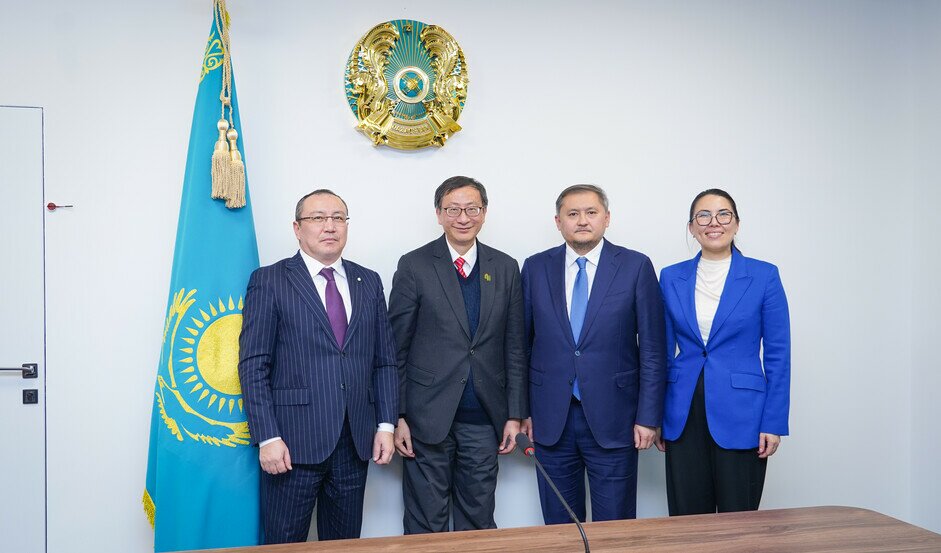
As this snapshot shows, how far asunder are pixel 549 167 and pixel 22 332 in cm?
245

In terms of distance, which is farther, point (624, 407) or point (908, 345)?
point (908, 345)

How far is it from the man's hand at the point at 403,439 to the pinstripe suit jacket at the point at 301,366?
14 cm

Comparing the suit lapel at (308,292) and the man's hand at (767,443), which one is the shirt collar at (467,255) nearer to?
the suit lapel at (308,292)

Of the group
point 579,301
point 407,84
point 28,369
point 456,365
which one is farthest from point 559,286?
point 28,369

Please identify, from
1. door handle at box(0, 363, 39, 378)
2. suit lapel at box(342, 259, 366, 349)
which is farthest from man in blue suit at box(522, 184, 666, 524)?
door handle at box(0, 363, 39, 378)

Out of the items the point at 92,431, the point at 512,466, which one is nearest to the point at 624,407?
the point at 512,466

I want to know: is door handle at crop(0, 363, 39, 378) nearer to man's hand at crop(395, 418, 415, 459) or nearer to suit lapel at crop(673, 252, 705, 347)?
man's hand at crop(395, 418, 415, 459)

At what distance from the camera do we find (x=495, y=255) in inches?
99.7

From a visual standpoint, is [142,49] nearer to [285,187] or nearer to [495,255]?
[285,187]

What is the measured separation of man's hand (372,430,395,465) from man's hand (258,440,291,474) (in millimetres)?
329

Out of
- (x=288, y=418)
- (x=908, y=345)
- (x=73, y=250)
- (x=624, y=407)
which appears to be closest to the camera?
(x=288, y=418)

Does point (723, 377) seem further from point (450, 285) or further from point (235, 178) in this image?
point (235, 178)

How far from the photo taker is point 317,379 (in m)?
2.18

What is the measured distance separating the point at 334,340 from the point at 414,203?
0.91m
